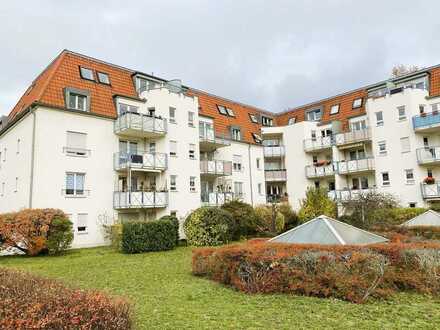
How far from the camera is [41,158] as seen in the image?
23219 mm

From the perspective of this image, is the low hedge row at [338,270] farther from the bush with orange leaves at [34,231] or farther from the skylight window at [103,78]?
the skylight window at [103,78]

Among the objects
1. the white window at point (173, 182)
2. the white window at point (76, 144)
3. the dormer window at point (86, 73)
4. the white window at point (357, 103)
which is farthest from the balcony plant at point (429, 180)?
the dormer window at point (86, 73)

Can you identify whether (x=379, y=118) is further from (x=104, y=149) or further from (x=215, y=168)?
(x=104, y=149)

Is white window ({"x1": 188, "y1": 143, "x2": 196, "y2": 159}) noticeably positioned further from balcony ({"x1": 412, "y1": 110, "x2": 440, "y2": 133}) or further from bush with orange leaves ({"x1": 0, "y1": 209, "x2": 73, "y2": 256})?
balcony ({"x1": 412, "y1": 110, "x2": 440, "y2": 133})

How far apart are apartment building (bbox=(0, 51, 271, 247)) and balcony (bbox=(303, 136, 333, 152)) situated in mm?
10301

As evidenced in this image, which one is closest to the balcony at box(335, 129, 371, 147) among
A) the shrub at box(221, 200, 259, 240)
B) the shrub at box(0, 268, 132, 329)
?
the shrub at box(221, 200, 259, 240)

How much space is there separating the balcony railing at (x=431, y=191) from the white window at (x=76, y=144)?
28.0m

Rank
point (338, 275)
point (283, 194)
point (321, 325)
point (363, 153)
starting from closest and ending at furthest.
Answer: point (321, 325)
point (338, 275)
point (363, 153)
point (283, 194)

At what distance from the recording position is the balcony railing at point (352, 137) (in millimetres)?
35066

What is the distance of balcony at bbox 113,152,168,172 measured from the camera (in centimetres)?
2614

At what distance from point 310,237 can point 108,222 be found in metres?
17.7

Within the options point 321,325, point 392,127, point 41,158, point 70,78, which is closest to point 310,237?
point 321,325

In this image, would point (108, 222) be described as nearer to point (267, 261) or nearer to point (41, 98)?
point (41, 98)

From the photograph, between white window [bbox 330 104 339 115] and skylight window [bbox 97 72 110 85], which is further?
white window [bbox 330 104 339 115]
